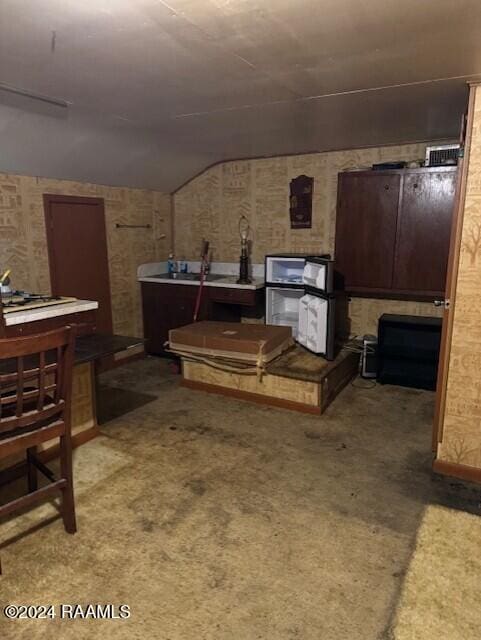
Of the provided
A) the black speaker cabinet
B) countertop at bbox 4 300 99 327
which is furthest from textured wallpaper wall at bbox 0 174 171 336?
the black speaker cabinet

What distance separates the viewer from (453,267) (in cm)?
244

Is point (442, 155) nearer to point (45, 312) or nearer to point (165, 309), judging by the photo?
point (165, 309)

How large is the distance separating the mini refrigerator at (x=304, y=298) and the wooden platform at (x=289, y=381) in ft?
0.59

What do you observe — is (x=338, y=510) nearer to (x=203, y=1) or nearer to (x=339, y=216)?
(x=203, y=1)

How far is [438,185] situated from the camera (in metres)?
3.62

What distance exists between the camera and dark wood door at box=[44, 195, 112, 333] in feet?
12.8

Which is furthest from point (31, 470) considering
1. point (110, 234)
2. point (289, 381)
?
point (110, 234)

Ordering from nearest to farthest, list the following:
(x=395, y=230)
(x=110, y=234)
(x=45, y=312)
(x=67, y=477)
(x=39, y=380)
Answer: (x=39, y=380) → (x=67, y=477) → (x=45, y=312) → (x=395, y=230) → (x=110, y=234)

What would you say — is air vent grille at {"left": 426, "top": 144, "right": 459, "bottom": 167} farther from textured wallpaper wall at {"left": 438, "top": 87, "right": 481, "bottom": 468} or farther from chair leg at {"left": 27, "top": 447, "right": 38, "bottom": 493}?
chair leg at {"left": 27, "top": 447, "right": 38, "bottom": 493}

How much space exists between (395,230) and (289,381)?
1.65 m

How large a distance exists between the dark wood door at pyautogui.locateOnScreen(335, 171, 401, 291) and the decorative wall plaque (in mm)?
536

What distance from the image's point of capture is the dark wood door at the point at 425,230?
362cm

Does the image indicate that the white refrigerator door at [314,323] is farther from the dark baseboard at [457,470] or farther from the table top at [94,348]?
the table top at [94,348]

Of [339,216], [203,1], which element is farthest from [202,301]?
[203,1]
